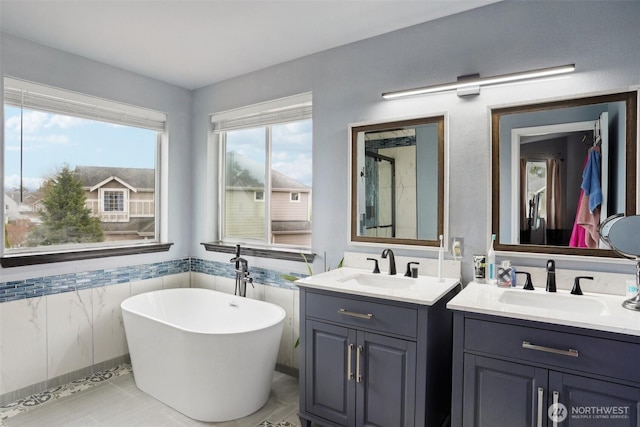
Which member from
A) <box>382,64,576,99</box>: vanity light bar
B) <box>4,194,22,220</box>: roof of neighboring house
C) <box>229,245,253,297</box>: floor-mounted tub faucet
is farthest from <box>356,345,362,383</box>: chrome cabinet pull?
<box>4,194,22,220</box>: roof of neighboring house

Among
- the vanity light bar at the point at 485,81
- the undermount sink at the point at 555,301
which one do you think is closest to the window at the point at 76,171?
the vanity light bar at the point at 485,81

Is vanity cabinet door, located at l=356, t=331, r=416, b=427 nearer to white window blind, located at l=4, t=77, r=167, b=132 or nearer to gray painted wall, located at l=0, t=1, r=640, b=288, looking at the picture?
gray painted wall, located at l=0, t=1, r=640, b=288

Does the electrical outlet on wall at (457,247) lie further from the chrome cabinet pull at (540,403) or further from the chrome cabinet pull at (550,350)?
the chrome cabinet pull at (540,403)

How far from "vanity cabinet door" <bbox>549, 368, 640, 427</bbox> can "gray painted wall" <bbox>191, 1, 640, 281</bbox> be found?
69 centimetres

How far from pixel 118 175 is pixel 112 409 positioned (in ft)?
6.17

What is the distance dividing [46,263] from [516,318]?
3078 millimetres

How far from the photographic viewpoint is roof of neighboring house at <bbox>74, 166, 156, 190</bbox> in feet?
10.1

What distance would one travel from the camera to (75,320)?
2.90 meters

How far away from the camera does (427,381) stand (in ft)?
5.96

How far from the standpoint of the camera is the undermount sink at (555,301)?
1.78 m

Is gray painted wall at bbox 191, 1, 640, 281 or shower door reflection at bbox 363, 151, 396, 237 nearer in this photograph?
gray painted wall at bbox 191, 1, 640, 281

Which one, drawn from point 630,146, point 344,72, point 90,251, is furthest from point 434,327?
point 90,251

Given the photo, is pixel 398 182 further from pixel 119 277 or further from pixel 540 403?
pixel 119 277

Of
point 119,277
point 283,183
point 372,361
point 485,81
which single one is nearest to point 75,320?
point 119,277
